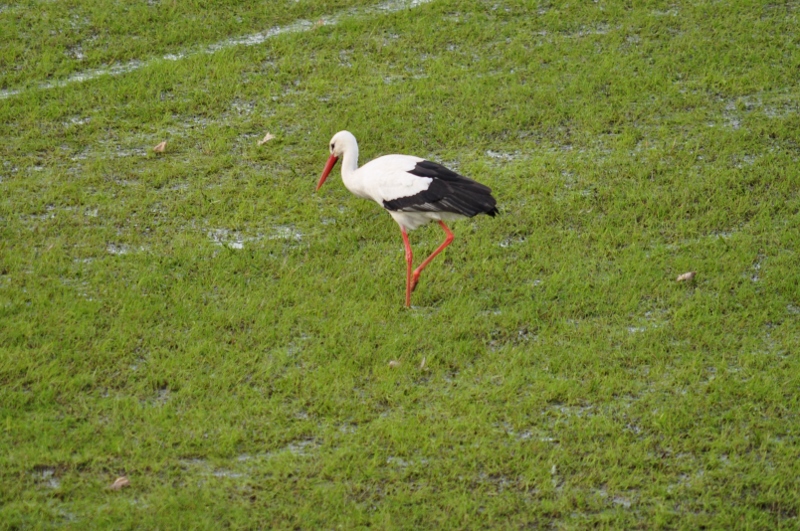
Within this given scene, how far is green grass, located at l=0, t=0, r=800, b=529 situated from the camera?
474cm

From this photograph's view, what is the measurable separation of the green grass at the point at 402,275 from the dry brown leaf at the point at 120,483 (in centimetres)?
3

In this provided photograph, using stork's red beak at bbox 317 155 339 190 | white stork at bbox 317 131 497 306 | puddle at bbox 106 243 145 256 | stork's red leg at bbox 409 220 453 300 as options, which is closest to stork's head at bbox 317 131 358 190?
stork's red beak at bbox 317 155 339 190

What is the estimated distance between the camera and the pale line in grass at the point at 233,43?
8.27 m

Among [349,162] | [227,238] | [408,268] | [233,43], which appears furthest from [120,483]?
[233,43]

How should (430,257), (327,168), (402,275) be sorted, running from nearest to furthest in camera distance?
(430,257) < (402,275) < (327,168)

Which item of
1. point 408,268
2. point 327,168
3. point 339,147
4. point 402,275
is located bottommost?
point 402,275

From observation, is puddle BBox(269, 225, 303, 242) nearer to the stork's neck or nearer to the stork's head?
the stork's head

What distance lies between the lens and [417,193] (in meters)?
5.98

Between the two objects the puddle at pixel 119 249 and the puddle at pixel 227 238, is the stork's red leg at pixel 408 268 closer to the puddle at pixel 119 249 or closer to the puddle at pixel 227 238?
the puddle at pixel 227 238

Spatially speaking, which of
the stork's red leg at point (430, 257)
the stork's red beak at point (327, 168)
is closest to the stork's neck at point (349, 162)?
the stork's red beak at point (327, 168)

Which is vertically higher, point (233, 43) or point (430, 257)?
point (233, 43)

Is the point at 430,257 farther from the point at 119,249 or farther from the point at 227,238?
the point at 119,249

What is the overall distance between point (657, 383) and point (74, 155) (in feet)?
15.1

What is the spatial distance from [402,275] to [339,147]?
3.38ft
